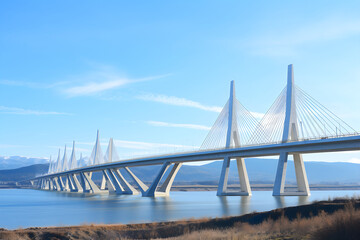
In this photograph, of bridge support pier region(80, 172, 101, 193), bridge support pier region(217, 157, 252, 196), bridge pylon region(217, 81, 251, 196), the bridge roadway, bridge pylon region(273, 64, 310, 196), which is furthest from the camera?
bridge support pier region(80, 172, 101, 193)

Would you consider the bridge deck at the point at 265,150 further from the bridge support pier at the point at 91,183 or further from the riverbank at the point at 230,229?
the bridge support pier at the point at 91,183

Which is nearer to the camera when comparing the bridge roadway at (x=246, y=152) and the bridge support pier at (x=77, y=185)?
the bridge roadway at (x=246, y=152)

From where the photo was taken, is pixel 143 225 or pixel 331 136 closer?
pixel 143 225

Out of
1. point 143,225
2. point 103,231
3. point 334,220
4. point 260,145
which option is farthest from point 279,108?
point 334,220

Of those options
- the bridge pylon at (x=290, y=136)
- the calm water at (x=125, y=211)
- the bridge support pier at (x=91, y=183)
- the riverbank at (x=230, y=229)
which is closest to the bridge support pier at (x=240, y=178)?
the calm water at (x=125, y=211)

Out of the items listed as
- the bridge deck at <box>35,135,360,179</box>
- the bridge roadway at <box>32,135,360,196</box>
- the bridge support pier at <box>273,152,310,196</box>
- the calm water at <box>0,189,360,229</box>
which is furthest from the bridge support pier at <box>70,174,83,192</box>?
the bridge support pier at <box>273,152,310,196</box>

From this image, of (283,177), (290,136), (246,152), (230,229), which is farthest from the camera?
(246,152)

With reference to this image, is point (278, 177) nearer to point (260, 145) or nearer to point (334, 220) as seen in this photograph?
point (260, 145)

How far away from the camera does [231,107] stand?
2511 inches

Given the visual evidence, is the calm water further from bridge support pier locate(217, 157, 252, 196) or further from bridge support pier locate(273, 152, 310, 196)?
bridge support pier locate(217, 157, 252, 196)

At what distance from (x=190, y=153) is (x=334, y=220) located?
56.9 metres

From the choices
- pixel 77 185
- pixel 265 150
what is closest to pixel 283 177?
pixel 265 150

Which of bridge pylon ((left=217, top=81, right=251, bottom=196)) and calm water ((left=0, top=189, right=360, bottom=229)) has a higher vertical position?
bridge pylon ((left=217, top=81, right=251, bottom=196))

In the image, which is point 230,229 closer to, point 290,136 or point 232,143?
point 290,136
